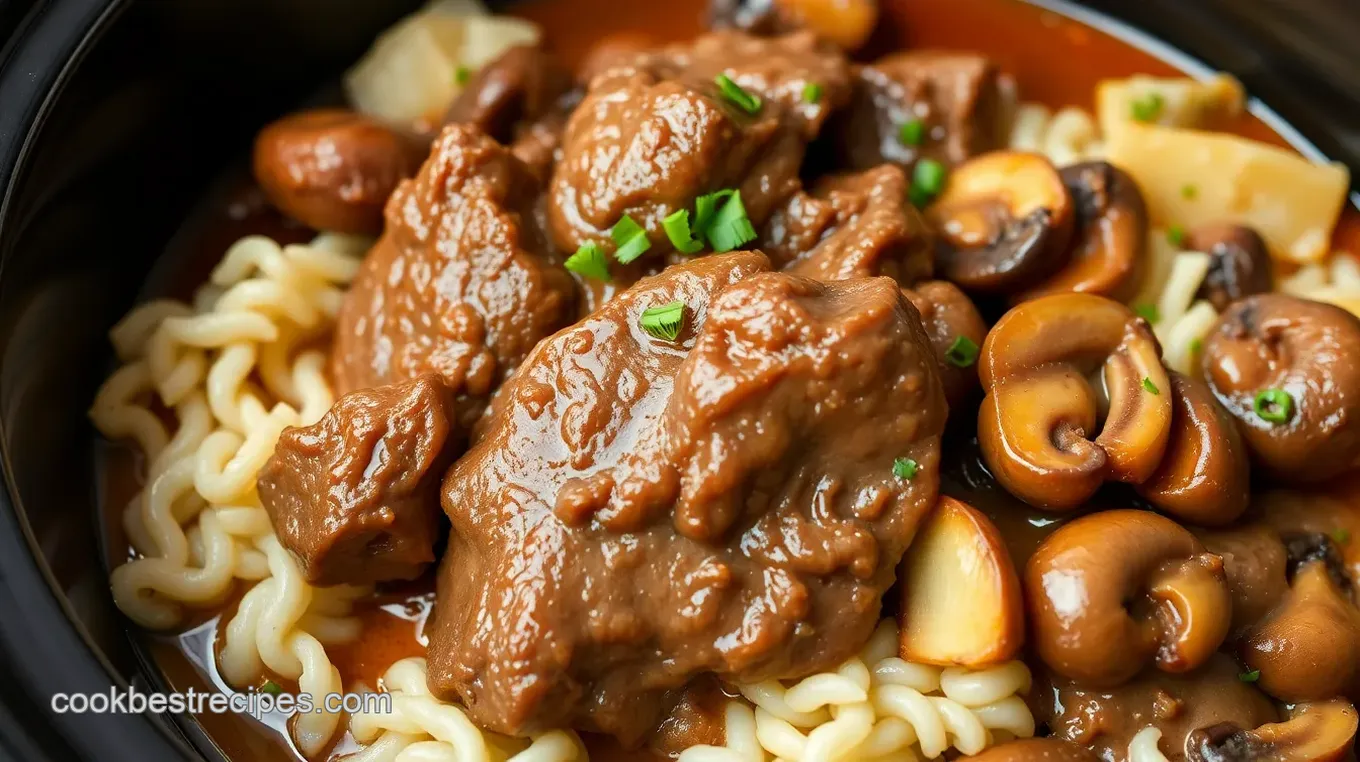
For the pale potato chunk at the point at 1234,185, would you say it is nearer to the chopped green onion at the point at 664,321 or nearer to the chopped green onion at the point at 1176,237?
the chopped green onion at the point at 1176,237

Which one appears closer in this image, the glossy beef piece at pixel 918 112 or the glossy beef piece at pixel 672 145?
the glossy beef piece at pixel 672 145

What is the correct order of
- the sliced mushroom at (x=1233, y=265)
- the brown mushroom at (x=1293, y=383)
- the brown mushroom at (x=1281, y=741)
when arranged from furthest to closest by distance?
the sliced mushroom at (x=1233, y=265) → the brown mushroom at (x=1293, y=383) → the brown mushroom at (x=1281, y=741)

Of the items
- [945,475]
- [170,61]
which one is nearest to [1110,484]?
[945,475]

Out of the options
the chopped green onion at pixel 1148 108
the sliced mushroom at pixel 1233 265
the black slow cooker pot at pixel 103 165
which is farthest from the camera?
the chopped green onion at pixel 1148 108

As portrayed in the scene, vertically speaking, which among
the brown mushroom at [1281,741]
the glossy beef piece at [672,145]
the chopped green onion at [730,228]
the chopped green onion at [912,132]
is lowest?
the brown mushroom at [1281,741]

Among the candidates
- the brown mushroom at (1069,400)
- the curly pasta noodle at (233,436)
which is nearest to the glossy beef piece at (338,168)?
the curly pasta noodle at (233,436)

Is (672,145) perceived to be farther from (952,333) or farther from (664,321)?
(952,333)

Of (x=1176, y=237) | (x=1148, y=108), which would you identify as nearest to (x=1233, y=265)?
(x=1176, y=237)
